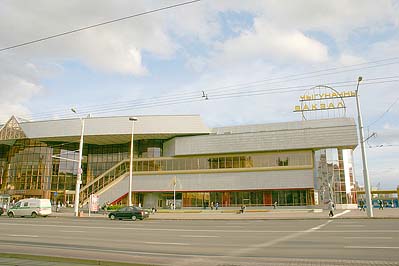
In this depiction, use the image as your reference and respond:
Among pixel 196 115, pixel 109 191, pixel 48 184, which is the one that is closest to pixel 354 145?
pixel 196 115

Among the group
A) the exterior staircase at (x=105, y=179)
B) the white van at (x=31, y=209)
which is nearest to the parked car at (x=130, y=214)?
the white van at (x=31, y=209)

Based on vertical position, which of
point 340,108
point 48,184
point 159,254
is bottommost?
point 159,254

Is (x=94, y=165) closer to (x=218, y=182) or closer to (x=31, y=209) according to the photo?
(x=218, y=182)

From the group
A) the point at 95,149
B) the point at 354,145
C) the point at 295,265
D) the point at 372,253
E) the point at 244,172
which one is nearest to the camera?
the point at 295,265

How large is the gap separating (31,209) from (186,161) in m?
25.2

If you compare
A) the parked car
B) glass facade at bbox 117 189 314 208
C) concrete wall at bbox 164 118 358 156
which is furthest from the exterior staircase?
the parked car

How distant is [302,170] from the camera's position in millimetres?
48938

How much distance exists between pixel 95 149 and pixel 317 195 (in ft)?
126

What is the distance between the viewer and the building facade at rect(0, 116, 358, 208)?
49.0 metres

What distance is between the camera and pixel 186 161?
181 feet

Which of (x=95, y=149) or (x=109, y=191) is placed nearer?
(x=109, y=191)

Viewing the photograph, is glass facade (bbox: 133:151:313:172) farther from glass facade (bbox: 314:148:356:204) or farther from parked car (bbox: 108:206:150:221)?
parked car (bbox: 108:206:150:221)

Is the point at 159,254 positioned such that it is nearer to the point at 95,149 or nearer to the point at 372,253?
the point at 372,253

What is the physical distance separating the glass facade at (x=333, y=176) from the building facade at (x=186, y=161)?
134 mm
